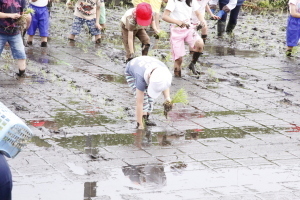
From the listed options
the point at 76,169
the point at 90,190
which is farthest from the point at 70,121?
the point at 90,190

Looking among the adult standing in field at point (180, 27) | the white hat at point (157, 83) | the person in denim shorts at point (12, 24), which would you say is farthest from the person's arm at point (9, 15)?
the white hat at point (157, 83)

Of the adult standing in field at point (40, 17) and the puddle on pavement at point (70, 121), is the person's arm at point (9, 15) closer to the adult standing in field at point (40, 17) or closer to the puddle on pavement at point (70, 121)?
the puddle on pavement at point (70, 121)

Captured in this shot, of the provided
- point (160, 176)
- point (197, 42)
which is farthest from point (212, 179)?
point (197, 42)

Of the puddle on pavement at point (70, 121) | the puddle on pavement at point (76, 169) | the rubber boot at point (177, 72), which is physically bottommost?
the puddle on pavement at point (76, 169)

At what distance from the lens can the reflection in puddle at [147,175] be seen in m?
6.44

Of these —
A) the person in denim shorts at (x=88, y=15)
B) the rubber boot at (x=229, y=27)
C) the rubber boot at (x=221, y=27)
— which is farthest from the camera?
the rubber boot at (x=229, y=27)

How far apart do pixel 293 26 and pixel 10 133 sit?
33.1 ft

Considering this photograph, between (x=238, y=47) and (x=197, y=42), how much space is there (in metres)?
3.50

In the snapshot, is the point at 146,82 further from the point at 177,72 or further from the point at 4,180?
the point at 4,180

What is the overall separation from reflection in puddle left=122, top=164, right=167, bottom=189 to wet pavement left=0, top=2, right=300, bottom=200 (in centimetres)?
1

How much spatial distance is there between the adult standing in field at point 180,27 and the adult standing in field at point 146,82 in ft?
8.98

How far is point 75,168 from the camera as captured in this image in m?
6.75

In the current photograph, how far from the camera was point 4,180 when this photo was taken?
4.20 metres

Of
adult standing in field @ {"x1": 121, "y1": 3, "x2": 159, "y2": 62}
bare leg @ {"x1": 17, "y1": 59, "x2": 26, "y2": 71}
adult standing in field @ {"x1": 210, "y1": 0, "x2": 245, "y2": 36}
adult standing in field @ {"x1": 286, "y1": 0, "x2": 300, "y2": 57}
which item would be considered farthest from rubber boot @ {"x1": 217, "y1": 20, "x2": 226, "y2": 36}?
bare leg @ {"x1": 17, "y1": 59, "x2": 26, "y2": 71}
